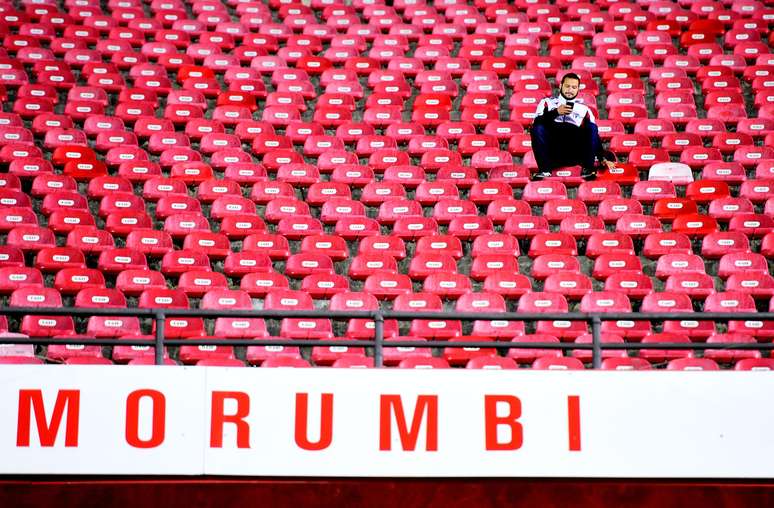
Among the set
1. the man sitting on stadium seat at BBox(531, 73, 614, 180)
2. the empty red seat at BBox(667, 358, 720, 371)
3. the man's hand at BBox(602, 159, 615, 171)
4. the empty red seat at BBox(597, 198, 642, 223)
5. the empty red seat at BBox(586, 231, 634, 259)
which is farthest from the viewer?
the man's hand at BBox(602, 159, 615, 171)

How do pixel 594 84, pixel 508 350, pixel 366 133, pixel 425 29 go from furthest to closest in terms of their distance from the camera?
pixel 425 29 → pixel 594 84 → pixel 366 133 → pixel 508 350

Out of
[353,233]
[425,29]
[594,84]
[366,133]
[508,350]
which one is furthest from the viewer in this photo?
[425,29]

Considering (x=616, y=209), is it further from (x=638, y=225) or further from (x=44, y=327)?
(x=44, y=327)

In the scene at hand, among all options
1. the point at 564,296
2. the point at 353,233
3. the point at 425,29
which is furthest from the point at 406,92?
the point at 564,296

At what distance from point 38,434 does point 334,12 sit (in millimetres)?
7896

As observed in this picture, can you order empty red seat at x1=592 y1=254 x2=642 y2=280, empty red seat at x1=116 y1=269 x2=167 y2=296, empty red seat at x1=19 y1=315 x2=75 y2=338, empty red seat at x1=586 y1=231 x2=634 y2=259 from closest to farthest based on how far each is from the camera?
empty red seat at x1=19 y1=315 x2=75 y2=338 → empty red seat at x1=116 y1=269 x2=167 y2=296 → empty red seat at x1=592 y1=254 x2=642 y2=280 → empty red seat at x1=586 y1=231 x2=634 y2=259

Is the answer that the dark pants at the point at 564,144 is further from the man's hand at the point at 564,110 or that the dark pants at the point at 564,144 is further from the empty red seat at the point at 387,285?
the empty red seat at the point at 387,285

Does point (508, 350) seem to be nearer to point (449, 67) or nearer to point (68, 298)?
point (68, 298)

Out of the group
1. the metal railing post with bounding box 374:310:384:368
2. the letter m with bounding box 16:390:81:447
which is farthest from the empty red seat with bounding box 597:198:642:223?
the letter m with bounding box 16:390:81:447

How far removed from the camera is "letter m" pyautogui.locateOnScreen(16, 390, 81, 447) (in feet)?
16.8

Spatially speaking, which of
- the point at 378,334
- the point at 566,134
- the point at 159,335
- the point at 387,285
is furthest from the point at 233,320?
the point at 566,134

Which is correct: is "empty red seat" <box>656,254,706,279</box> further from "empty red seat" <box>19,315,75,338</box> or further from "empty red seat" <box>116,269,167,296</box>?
"empty red seat" <box>19,315,75,338</box>

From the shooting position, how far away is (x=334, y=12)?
12.0 meters

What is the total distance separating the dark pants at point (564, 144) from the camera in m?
8.33
